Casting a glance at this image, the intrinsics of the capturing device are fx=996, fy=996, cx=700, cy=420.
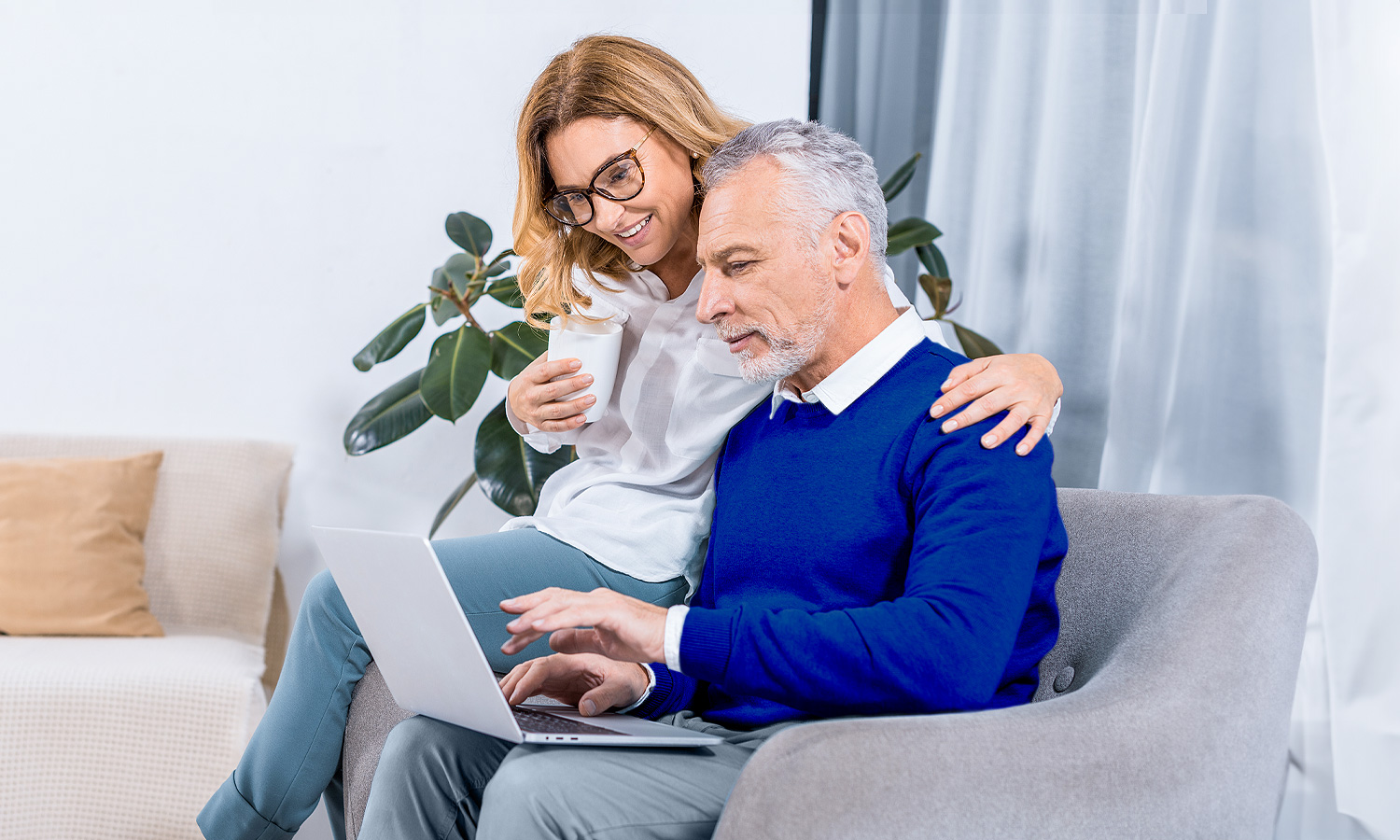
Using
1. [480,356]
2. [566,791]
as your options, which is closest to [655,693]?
[566,791]

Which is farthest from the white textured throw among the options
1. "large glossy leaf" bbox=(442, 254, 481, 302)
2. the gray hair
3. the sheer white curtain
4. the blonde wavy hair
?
the sheer white curtain

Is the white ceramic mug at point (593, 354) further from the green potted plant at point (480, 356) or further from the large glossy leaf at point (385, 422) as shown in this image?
the large glossy leaf at point (385, 422)

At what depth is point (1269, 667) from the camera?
937mm

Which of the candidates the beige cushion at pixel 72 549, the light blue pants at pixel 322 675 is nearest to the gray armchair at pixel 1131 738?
the light blue pants at pixel 322 675

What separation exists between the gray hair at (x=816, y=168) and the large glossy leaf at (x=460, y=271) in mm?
1025

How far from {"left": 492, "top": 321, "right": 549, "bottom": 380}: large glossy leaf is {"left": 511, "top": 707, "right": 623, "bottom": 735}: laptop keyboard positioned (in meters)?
1.14

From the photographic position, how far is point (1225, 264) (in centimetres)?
167

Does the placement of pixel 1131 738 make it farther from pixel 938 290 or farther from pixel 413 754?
pixel 938 290

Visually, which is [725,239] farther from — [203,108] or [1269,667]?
[203,108]

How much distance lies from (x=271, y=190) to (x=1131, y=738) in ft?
8.09

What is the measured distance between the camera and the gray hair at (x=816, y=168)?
1143 mm

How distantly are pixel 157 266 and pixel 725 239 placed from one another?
204 centimetres

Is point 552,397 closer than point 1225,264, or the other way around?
point 552,397

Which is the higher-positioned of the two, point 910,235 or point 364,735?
point 910,235
